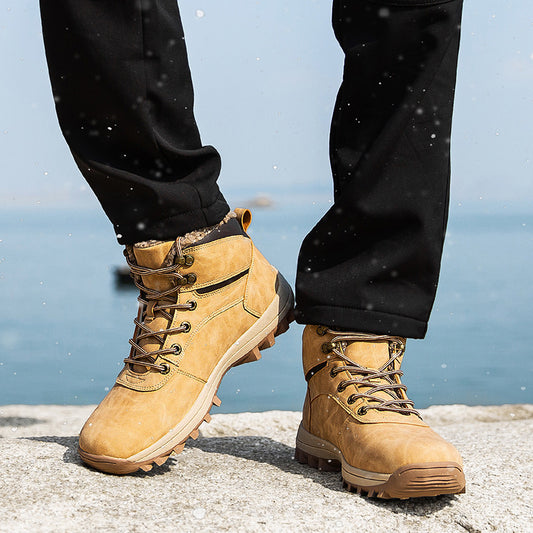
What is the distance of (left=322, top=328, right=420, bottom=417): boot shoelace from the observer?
4.95 ft

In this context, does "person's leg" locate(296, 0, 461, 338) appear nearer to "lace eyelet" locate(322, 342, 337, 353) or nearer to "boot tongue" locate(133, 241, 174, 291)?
"lace eyelet" locate(322, 342, 337, 353)

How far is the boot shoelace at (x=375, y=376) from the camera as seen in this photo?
1509 millimetres

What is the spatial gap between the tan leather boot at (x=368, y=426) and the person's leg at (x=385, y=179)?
62 millimetres

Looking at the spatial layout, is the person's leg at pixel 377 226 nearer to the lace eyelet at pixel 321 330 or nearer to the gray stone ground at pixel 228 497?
the lace eyelet at pixel 321 330

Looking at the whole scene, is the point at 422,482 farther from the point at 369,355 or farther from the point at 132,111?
the point at 132,111

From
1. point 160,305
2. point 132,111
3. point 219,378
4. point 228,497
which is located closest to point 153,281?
point 160,305

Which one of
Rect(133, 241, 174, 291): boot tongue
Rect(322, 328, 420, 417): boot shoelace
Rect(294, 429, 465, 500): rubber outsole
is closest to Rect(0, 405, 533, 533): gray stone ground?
Rect(294, 429, 465, 500): rubber outsole

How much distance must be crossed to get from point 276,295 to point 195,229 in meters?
0.32

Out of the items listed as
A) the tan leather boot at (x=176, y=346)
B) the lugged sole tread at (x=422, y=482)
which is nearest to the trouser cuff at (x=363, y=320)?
the tan leather boot at (x=176, y=346)

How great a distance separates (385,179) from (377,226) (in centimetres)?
11

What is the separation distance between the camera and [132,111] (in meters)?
1.42

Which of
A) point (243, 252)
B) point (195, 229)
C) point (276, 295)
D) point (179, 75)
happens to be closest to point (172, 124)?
point (179, 75)

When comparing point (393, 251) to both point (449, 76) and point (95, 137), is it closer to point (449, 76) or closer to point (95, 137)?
point (449, 76)

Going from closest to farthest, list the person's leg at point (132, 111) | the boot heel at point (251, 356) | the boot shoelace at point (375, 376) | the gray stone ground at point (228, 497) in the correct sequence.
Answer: the gray stone ground at point (228, 497) < the person's leg at point (132, 111) < the boot shoelace at point (375, 376) < the boot heel at point (251, 356)
